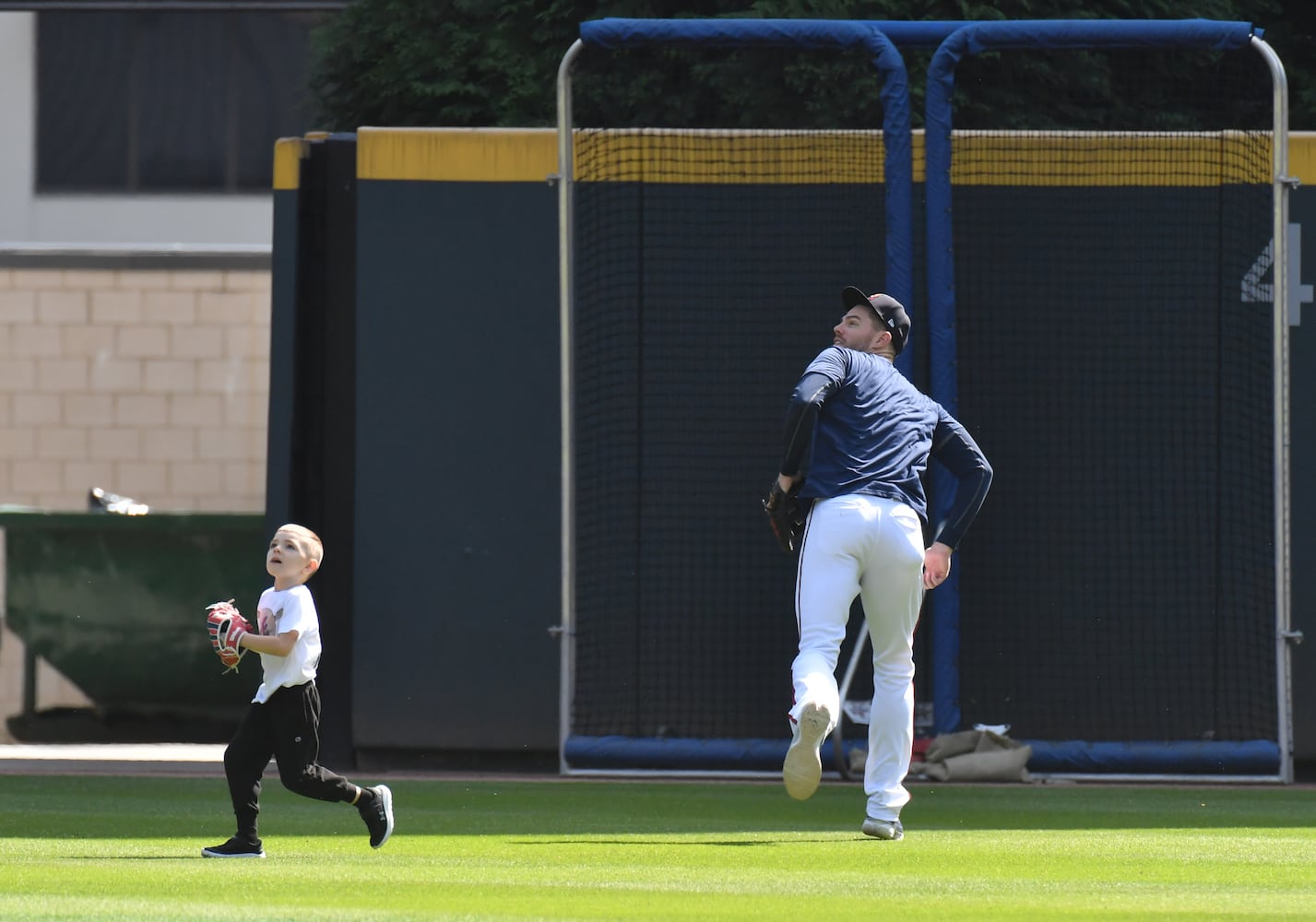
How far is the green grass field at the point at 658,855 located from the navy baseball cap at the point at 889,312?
69.6 inches

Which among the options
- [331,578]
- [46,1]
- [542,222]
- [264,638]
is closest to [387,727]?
[331,578]

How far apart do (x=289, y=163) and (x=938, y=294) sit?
10.4 feet

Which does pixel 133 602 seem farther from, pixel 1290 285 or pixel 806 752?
pixel 1290 285

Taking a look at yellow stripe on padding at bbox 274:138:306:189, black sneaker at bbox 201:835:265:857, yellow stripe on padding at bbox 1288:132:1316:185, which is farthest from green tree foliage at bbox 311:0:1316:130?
black sneaker at bbox 201:835:265:857

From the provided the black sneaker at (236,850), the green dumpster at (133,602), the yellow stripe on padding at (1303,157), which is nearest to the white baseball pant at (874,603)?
the black sneaker at (236,850)

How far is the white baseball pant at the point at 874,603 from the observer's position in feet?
22.3

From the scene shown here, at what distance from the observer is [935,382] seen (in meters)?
9.30

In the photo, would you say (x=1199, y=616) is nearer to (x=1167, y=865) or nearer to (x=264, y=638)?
(x=1167, y=865)

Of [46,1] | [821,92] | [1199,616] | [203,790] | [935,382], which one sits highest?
[46,1]

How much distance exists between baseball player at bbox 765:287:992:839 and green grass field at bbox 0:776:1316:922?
420mm

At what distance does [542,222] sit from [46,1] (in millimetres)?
15031

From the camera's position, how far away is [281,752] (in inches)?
250

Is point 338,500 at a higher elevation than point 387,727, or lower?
higher

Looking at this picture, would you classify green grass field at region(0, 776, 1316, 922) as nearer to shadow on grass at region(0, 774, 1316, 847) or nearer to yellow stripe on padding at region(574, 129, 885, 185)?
shadow on grass at region(0, 774, 1316, 847)
